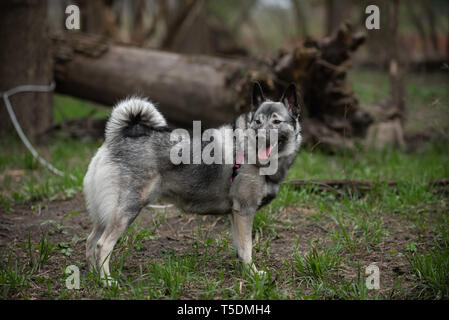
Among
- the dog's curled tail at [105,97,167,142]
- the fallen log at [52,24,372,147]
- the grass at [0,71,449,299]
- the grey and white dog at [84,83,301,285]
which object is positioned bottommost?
the grass at [0,71,449,299]

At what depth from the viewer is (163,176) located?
3.09 metres

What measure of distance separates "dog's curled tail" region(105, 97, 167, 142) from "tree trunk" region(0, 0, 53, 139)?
13.0 feet

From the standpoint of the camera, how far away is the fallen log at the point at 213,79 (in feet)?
18.8

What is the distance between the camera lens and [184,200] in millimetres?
3180

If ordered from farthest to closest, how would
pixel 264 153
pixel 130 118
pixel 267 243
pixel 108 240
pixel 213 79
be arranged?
pixel 213 79
pixel 267 243
pixel 130 118
pixel 264 153
pixel 108 240

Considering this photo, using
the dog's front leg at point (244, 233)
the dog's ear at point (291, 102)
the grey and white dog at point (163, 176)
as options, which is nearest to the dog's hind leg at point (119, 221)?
the grey and white dog at point (163, 176)

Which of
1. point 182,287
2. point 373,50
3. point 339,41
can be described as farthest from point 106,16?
point 373,50

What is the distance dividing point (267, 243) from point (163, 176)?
3.75ft

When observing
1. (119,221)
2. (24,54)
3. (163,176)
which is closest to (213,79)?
(24,54)

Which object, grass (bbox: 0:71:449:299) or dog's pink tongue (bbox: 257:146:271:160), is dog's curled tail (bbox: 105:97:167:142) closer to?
dog's pink tongue (bbox: 257:146:271:160)

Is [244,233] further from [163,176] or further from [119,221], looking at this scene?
[119,221]

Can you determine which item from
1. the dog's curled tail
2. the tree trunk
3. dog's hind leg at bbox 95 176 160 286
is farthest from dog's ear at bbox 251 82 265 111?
the tree trunk

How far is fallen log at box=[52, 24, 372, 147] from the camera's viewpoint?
5.73 m
